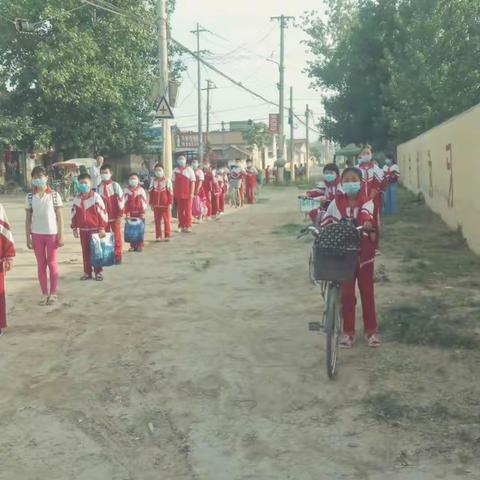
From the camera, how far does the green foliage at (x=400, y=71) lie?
2491 centimetres

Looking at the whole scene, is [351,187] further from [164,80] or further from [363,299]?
[164,80]

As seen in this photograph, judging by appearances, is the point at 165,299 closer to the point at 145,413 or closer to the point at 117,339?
the point at 117,339

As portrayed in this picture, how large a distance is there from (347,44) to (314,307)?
1303 inches

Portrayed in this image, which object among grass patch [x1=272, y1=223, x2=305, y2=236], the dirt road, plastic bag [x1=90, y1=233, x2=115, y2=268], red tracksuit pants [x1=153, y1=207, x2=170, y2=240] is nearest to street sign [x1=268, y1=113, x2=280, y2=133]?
grass patch [x1=272, y1=223, x2=305, y2=236]

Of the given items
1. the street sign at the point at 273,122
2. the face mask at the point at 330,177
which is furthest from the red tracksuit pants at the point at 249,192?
the street sign at the point at 273,122

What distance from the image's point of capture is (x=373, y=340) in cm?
614

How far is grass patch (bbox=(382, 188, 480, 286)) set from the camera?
9453mm

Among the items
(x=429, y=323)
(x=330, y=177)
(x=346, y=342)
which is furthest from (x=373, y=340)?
(x=330, y=177)

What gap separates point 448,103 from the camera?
25.0 meters

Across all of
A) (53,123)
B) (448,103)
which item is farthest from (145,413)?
(53,123)

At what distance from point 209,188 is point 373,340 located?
45.3 feet

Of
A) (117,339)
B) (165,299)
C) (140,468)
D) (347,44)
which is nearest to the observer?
(140,468)

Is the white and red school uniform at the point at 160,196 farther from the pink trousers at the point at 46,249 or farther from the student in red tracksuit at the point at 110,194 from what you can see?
the pink trousers at the point at 46,249

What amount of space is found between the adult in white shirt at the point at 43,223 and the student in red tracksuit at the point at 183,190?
290 inches
